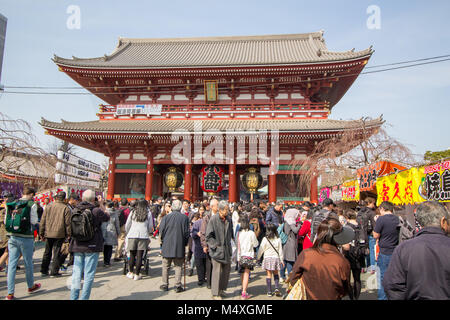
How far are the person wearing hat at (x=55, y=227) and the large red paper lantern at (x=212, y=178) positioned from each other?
10961 mm

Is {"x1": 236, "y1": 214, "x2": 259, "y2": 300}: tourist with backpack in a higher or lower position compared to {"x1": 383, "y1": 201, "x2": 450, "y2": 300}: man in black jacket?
lower

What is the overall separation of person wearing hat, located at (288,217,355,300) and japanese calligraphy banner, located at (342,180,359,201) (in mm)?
9039

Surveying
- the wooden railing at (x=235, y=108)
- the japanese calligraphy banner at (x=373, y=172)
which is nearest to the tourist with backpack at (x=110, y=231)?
the japanese calligraphy banner at (x=373, y=172)

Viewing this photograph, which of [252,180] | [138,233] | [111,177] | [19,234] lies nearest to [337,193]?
[252,180]

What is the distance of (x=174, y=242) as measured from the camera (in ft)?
18.3

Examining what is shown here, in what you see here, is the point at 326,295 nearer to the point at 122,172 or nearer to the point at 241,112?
the point at 241,112

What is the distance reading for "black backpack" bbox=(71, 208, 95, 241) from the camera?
14.3ft

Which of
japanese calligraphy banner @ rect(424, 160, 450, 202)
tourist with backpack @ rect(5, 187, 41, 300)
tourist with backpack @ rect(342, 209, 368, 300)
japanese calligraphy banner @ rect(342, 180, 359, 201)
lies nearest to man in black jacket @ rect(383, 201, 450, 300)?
tourist with backpack @ rect(342, 209, 368, 300)

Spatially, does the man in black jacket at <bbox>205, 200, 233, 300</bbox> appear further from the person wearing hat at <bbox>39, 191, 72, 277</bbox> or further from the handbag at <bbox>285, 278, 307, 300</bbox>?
the person wearing hat at <bbox>39, 191, 72, 277</bbox>

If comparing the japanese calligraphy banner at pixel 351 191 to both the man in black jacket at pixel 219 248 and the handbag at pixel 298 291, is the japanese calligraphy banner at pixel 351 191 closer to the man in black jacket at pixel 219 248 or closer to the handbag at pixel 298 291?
the man in black jacket at pixel 219 248

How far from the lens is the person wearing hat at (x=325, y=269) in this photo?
2.55 meters

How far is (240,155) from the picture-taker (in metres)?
16.5

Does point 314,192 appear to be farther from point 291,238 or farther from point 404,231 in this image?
point 404,231

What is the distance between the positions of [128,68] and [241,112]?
296 inches
